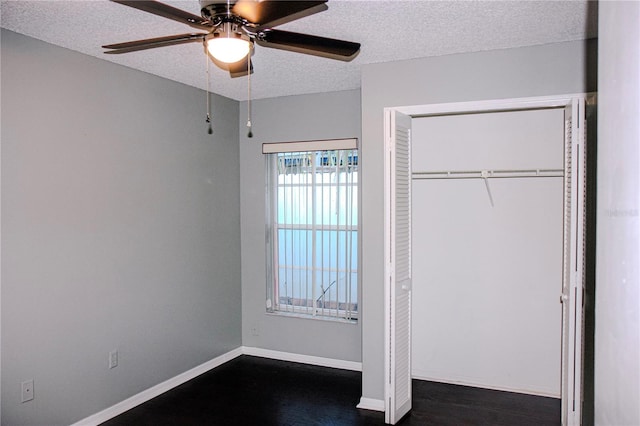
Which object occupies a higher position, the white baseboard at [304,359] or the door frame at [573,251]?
the door frame at [573,251]

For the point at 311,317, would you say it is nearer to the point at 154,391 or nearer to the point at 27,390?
the point at 154,391

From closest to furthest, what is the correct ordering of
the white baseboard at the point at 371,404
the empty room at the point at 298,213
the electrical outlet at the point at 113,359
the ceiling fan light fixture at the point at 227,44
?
the ceiling fan light fixture at the point at 227,44 → the empty room at the point at 298,213 → the electrical outlet at the point at 113,359 → the white baseboard at the point at 371,404

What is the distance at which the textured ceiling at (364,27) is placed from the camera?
241 cm

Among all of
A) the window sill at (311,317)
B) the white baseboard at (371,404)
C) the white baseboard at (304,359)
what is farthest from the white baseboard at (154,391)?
the white baseboard at (371,404)

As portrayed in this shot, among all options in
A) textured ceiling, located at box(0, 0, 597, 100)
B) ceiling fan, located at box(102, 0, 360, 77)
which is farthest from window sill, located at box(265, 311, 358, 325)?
ceiling fan, located at box(102, 0, 360, 77)

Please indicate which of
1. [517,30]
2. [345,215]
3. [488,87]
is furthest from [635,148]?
[345,215]

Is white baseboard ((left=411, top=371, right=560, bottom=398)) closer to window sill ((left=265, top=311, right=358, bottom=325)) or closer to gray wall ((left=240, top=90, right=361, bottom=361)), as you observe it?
gray wall ((left=240, top=90, right=361, bottom=361))

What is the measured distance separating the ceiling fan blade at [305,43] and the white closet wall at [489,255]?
2.23 meters

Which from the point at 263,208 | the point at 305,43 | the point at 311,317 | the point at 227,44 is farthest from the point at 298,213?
the point at 227,44

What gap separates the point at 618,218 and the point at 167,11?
1.60 metres

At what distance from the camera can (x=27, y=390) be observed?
2.87 meters

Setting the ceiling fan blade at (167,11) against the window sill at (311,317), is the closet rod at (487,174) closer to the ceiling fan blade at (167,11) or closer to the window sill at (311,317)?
the window sill at (311,317)

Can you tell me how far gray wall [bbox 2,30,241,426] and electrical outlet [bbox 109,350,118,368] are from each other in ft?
0.13

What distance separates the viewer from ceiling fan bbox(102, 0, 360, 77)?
1.71m
